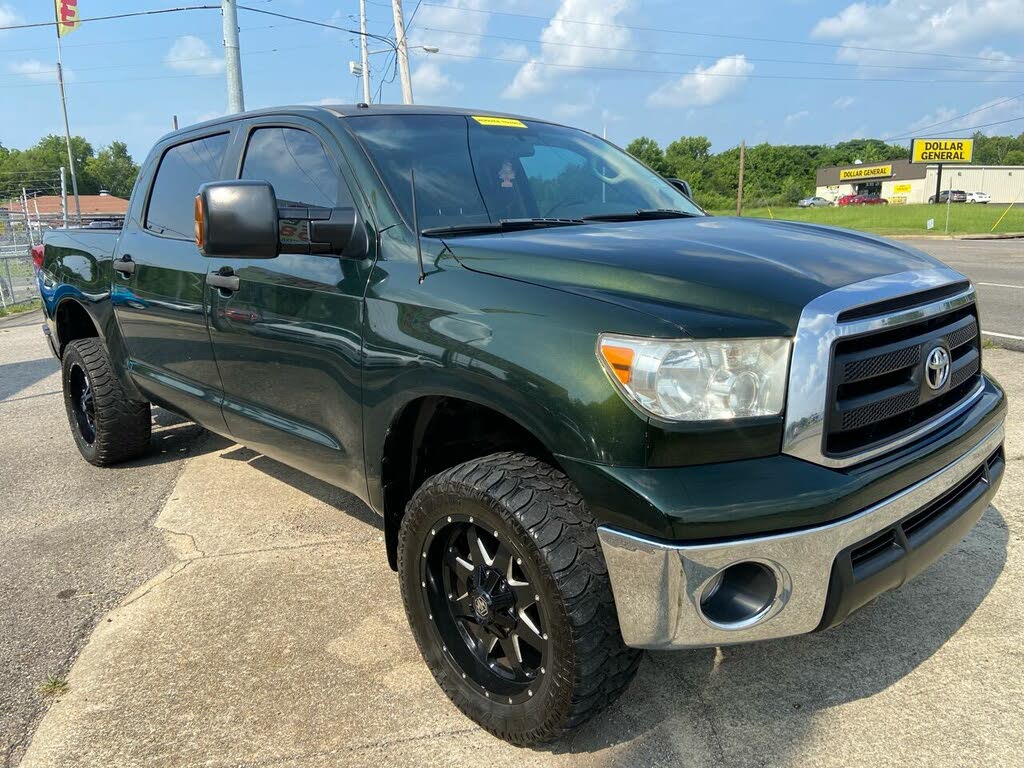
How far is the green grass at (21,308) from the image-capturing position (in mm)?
14019

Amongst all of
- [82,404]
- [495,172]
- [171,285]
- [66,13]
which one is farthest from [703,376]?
[66,13]

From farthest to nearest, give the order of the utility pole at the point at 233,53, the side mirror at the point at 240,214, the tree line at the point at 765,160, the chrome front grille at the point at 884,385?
1. the tree line at the point at 765,160
2. the utility pole at the point at 233,53
3. the side mirror at the point at 240,214
4. the chrome front grille at the point at 884,385

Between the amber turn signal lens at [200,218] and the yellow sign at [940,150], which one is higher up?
the yellow sign at [940,150]

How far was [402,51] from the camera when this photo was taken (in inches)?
962

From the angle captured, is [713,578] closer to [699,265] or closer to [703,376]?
[703,376]

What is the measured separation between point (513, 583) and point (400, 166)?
149 centimetres

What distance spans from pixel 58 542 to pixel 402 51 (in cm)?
2341

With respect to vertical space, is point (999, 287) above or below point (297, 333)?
below

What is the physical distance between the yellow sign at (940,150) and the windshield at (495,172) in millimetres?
59303

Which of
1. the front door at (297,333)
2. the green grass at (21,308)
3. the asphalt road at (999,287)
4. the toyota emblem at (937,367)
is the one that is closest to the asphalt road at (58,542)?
the front door at (297,333)

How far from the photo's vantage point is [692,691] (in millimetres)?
2443

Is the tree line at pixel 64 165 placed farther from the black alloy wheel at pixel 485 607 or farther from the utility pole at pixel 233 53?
the black alloy wheel at pixel 485 607

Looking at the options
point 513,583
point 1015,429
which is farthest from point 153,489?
point 1015,429

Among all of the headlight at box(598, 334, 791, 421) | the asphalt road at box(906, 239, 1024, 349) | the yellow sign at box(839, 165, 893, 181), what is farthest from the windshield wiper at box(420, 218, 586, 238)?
the yellow sign at box(839, 165, 893, 181)
